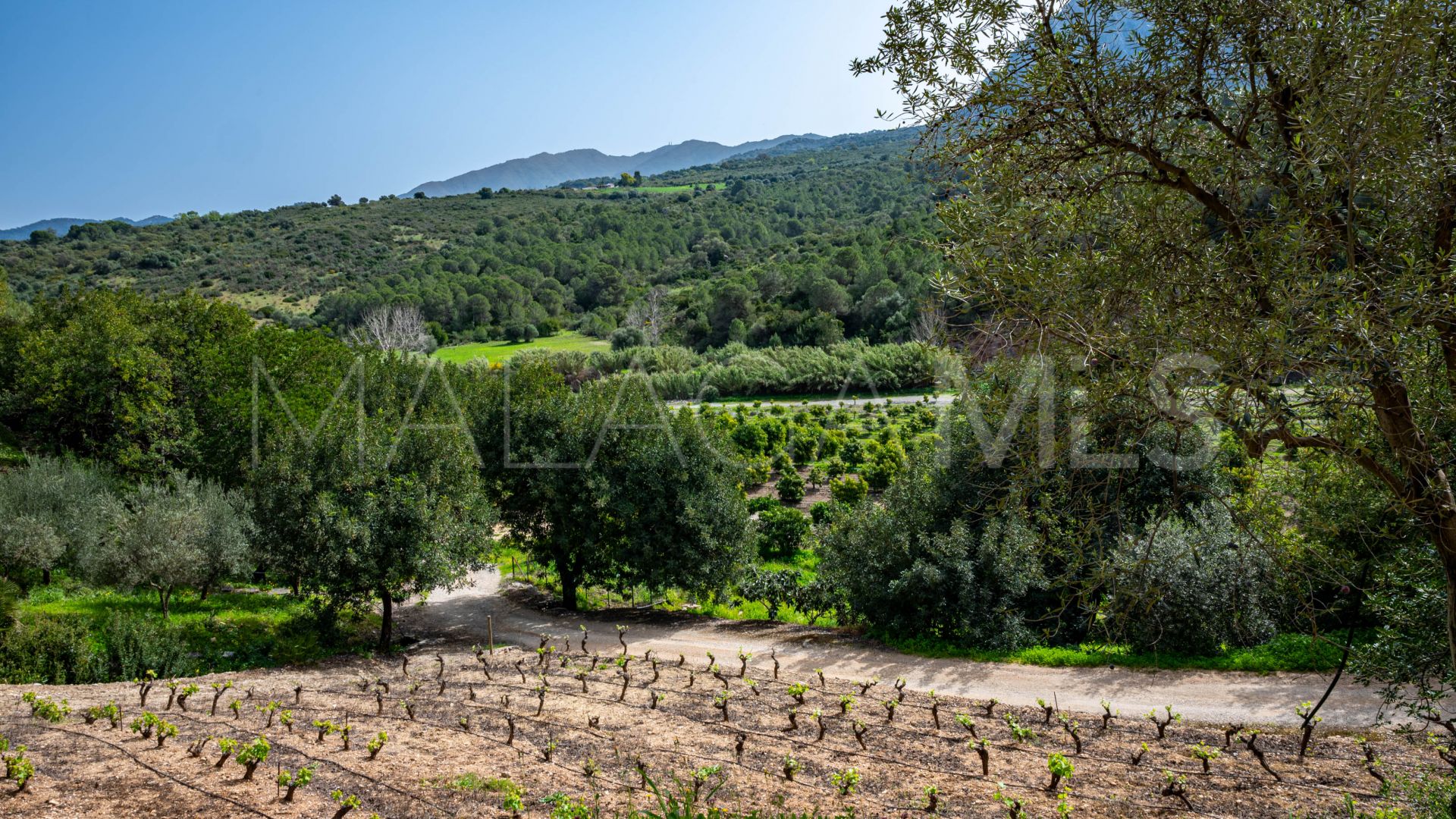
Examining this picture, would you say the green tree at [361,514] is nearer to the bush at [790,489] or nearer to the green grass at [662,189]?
the bush at [790,489]

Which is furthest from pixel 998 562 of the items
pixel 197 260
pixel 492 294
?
pixel 197 260

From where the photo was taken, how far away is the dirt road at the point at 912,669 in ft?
35.4

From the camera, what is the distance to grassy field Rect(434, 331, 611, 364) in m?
58.7

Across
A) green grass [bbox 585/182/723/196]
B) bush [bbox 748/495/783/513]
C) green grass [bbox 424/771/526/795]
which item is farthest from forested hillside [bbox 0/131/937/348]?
green grass [bbox 424/771/526/795]

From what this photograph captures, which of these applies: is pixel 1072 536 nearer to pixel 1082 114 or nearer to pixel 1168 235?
pixel 1168 235

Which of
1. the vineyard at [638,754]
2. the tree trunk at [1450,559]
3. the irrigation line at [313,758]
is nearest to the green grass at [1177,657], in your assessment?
the vineyard at [638,754]

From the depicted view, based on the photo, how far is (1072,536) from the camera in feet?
19.2

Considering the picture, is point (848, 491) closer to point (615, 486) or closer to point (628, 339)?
point (615, 486)

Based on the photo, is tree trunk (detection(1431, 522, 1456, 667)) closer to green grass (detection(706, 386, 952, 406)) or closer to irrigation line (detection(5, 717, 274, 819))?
irrigation line (detection(5, 717, 274, 819))

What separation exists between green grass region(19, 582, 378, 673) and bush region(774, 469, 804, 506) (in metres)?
13.7

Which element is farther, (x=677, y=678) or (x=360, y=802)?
(x=677, y=678)

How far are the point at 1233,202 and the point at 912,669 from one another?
31.6ft

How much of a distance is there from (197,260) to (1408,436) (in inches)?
3647

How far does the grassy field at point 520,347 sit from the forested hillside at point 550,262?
186 centimetres
